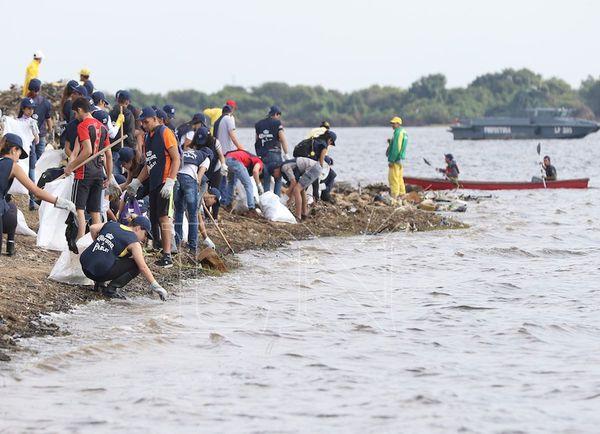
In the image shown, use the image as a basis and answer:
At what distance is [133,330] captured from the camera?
10.7 meters

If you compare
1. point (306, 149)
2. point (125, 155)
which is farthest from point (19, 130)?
point (306, 149)

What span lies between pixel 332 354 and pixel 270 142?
939cm

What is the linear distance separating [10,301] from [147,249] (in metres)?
3.74

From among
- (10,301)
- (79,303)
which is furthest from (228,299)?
(10,301)

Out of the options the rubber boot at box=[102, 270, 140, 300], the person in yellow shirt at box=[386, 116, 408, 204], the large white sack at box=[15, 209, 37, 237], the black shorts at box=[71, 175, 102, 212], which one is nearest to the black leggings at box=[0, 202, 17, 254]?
the black shorts at box=[71, 175, 102, 212]

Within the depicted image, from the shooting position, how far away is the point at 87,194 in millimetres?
13133

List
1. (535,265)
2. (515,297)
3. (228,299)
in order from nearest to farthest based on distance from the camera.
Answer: (228,299) < (515,297) < (535,265)

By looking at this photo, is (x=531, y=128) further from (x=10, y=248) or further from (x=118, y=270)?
(x=118, y=270)

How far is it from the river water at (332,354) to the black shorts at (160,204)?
0.90 meters

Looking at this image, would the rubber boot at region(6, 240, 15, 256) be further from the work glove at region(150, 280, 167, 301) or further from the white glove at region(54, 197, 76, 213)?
the work glove at region(150, 280, 167, 301)

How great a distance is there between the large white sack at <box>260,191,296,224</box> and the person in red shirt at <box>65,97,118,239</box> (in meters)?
5.55

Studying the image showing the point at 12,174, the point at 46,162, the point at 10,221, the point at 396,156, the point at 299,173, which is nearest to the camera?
the point at 12,174

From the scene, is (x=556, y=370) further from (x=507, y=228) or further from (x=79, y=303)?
(x=507, y=228)

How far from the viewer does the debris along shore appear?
35.1 ft
